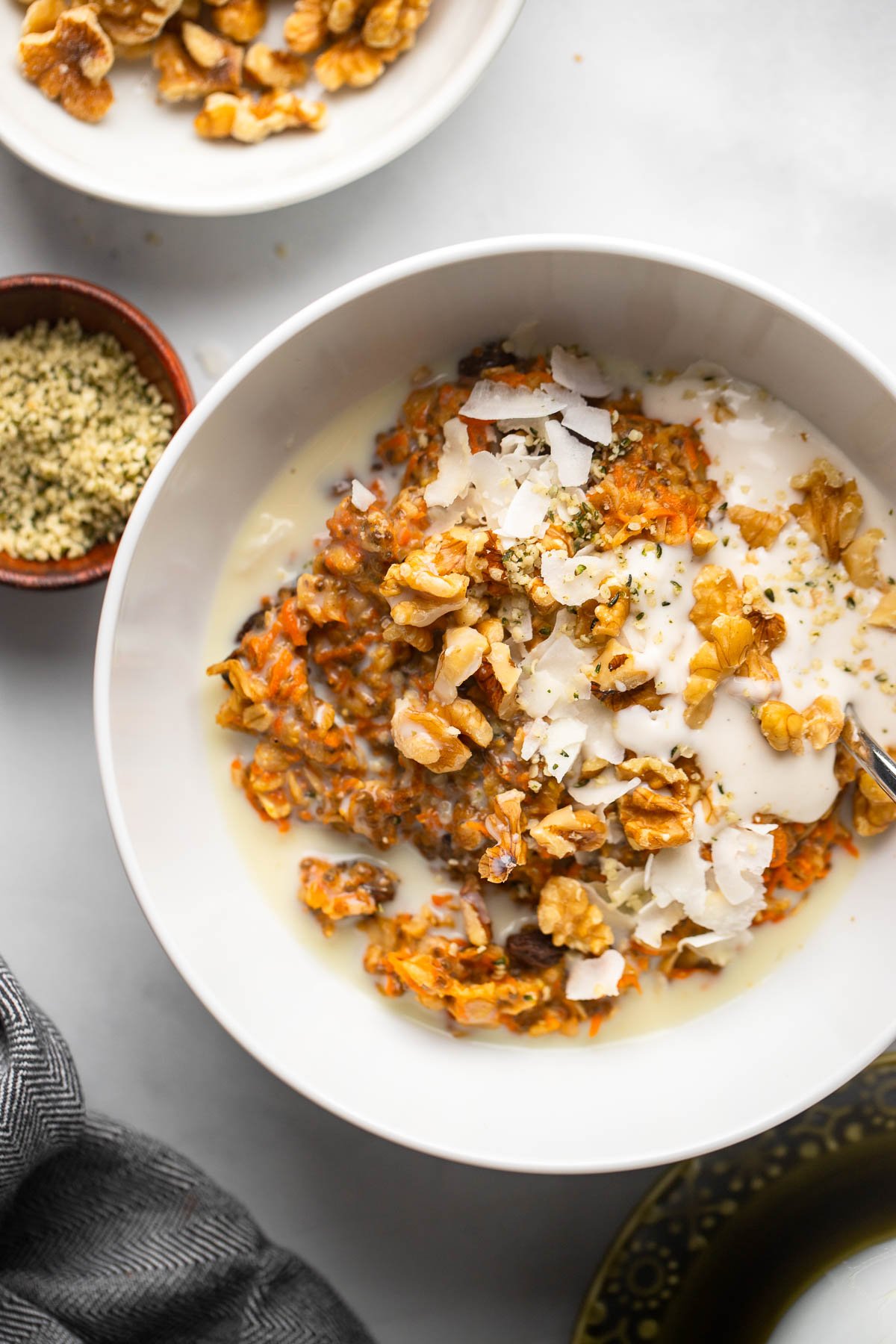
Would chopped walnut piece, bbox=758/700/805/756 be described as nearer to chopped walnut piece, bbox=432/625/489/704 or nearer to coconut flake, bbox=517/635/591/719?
coconut flake, bbox=517/635/591/719

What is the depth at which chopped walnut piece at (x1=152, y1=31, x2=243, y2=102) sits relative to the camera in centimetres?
203

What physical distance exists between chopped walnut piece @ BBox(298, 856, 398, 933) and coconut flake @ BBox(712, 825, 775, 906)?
0.60m

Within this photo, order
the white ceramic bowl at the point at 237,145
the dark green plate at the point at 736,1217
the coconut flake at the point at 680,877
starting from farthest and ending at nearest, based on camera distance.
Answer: the dark green plate at the point at 736,1217 → the white ceramic bowl at the point at 237,145 → the coconut flake at the point at 680,877

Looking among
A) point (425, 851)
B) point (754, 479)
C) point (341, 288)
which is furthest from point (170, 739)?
point (754, 479)

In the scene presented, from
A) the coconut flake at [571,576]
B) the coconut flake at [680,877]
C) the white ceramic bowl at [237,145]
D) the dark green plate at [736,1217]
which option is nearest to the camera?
the coconut flake at [571,576]

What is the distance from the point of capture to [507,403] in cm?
188

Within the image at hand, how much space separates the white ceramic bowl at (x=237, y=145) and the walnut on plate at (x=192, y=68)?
42mm

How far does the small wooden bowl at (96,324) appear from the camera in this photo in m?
1.98

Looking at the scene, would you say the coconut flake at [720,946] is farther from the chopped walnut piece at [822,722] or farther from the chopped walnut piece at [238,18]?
the chopped walnut piece at [238,18]

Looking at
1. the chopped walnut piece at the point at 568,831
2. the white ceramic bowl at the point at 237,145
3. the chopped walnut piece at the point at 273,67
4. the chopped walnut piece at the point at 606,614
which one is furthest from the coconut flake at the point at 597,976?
the chopped walnut piece at the point at 273,67

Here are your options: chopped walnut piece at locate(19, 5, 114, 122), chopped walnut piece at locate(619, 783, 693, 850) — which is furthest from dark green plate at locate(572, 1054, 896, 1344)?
chopped walnut piece at locate(19, 5, 114, 122)

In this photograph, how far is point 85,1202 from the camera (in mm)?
2088

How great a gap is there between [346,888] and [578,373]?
1.04 metres

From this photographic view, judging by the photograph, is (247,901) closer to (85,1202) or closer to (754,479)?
(85,1202)
